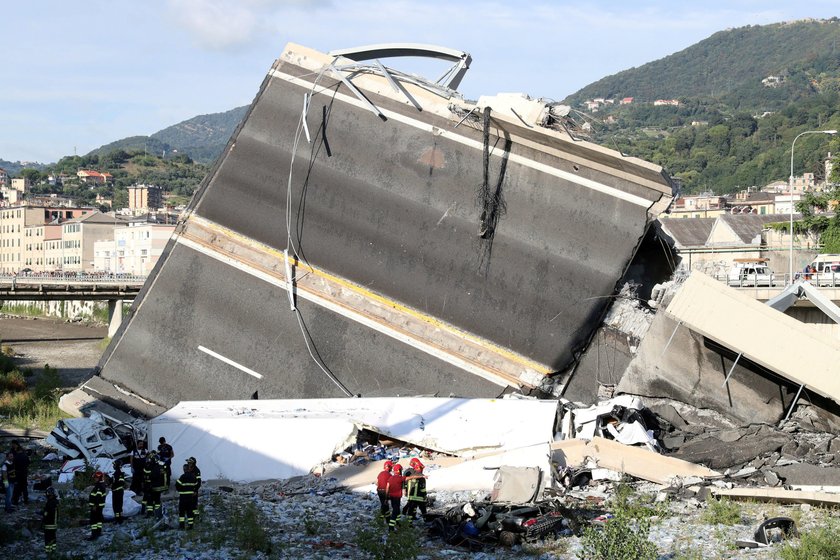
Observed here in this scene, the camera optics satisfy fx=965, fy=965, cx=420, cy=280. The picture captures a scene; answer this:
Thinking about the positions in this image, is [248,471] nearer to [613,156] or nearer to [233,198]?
[233,198]

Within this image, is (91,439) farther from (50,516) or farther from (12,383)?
(12,383)

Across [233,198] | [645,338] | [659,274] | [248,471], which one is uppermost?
[233,198]

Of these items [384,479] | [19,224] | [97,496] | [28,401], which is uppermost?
[19,224]

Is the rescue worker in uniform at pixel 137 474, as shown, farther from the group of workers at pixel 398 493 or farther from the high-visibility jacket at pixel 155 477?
the group of workers at pixel 398 493

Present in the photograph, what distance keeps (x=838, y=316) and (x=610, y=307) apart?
24.2 ft

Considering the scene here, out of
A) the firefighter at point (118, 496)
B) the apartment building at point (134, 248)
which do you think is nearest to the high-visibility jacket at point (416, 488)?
the firefighter at point (118, 496)

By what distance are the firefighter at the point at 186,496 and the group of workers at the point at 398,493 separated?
297 centimetres

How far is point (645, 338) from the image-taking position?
22.8m

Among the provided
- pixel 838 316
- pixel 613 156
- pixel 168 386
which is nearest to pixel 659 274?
pixel 613 156

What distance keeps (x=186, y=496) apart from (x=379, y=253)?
979 cm

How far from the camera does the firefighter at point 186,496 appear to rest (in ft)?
49.9

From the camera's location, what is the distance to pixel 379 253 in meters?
23.9

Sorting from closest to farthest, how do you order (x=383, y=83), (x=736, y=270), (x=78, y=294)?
(x=383, y=83) → (x=736, y=270) → (x=78, y=294)

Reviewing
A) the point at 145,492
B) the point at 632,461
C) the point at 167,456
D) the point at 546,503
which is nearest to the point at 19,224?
the point at 167,456
